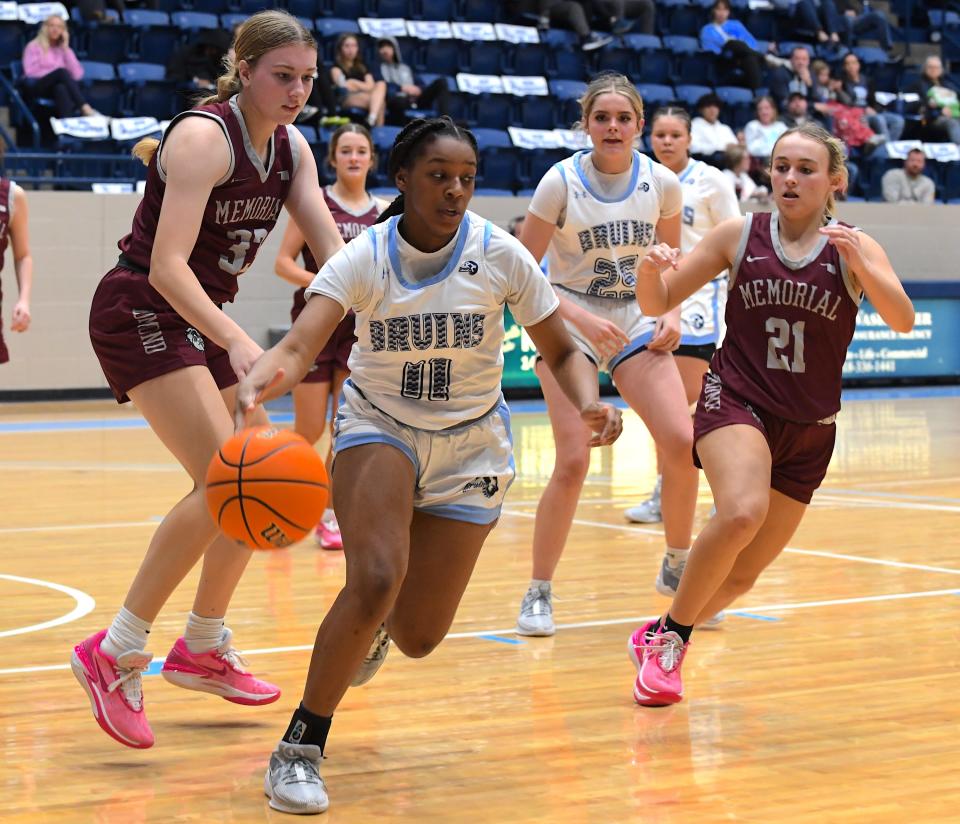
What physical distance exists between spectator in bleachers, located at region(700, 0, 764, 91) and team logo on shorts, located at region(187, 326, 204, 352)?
1560 cm

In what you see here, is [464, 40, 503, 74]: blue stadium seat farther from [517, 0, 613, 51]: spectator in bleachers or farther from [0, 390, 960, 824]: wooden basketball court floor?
[0, 390, 960, 824]: wooden basketball court floor

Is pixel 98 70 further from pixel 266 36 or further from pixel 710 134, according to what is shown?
pixel 266 36

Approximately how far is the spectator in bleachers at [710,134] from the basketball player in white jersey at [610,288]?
1138 centimetres

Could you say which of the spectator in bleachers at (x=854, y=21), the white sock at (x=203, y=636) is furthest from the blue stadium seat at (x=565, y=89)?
the white sock at (x=203, y=636)

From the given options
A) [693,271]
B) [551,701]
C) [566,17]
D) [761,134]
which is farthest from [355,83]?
[551,701]

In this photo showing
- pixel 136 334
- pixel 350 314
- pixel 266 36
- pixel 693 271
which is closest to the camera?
pixel 266 36

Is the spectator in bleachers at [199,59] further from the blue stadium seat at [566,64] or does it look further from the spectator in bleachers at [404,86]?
the blue stadium seat at [566,64]

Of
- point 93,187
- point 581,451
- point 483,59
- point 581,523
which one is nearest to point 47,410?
point 93,187

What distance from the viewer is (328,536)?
7316 mm

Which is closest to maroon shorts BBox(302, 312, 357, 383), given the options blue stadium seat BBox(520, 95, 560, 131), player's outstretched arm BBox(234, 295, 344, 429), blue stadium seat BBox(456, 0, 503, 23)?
player's outstretched arm BBox(234, 295, 344, 429)

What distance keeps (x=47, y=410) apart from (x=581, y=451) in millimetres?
9915

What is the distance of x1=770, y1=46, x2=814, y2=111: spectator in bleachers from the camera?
18750 millimetres

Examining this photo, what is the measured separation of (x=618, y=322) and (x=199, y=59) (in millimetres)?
10448

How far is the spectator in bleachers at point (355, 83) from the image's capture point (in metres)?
15.6
